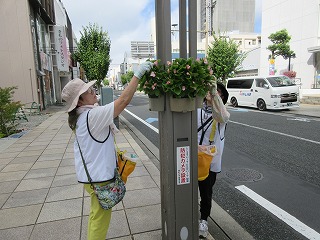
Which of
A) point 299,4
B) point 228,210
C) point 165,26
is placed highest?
point 299,4

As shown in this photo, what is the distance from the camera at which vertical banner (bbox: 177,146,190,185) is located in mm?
2104

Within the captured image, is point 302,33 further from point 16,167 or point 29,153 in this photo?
point 16,167

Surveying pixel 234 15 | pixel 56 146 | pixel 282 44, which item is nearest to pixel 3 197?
pixel 56 146

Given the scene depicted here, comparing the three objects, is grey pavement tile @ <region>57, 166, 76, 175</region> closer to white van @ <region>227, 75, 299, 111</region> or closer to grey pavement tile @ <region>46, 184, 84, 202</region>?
grey pavement tile @ <region>46, 184, 84, 202</region>

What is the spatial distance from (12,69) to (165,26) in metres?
17.8

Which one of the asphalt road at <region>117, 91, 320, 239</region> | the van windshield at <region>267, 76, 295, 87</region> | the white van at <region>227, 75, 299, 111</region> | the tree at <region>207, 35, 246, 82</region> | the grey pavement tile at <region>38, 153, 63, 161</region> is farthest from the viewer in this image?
the tree at <region>207, 35, 246, 82</region>

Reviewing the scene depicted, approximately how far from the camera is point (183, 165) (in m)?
2.13

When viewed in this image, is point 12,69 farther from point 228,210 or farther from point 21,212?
point 228,210

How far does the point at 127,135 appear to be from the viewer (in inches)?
332

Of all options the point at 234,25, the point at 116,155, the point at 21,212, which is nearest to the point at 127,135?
the point at 21,212

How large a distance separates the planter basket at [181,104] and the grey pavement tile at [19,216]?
2.43 meters

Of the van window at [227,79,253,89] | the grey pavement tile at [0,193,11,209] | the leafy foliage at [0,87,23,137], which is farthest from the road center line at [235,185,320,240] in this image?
the van window at [227,79,253,89]

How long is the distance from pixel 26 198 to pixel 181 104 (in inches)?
123

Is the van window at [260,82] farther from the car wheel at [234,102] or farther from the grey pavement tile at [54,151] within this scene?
the grey pavement tile at [54,151]
